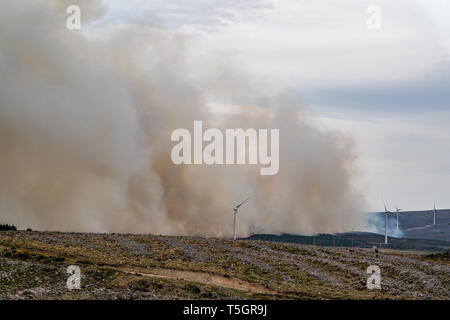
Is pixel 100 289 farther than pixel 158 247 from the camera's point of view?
No

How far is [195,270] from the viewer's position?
6650cm

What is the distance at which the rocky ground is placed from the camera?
55.9 meters

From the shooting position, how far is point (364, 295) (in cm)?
5753

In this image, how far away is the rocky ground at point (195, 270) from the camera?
5588 centimetres
